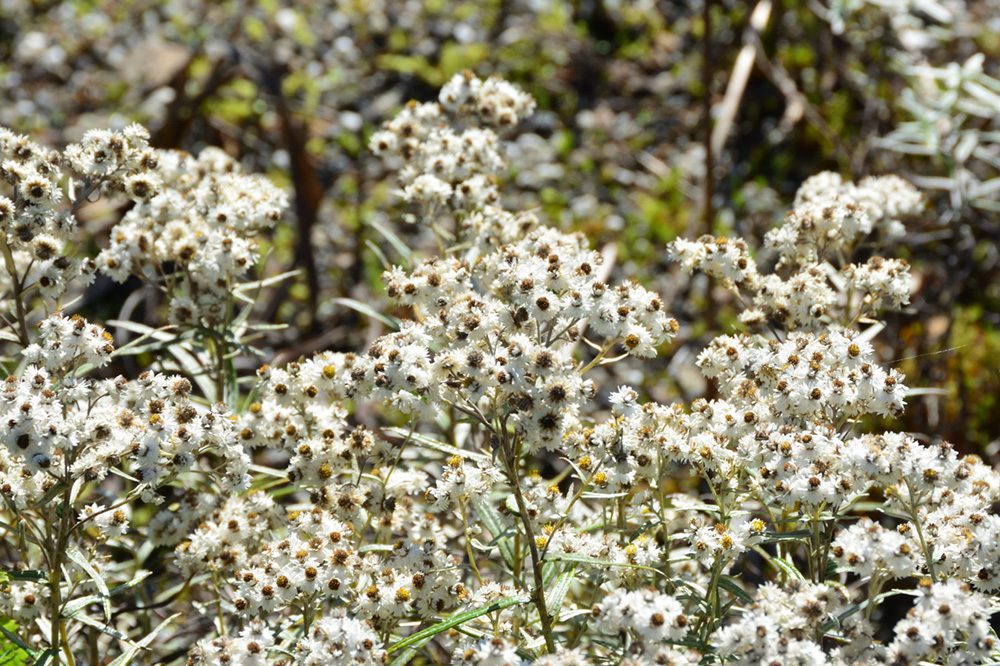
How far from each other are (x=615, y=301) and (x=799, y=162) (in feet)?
18.2

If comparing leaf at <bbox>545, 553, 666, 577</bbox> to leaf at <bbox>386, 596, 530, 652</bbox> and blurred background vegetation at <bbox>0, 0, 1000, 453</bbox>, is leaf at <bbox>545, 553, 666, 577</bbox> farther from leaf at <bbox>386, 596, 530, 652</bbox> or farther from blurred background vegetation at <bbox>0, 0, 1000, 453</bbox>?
blurred background vegetation at <bbox>0, 0, 1000, 453</bbox>

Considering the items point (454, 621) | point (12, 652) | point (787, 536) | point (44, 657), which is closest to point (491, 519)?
point (454, 621)

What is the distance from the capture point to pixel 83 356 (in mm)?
2758

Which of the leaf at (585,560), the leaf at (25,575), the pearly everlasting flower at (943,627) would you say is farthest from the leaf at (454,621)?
the leaf at (25,575)

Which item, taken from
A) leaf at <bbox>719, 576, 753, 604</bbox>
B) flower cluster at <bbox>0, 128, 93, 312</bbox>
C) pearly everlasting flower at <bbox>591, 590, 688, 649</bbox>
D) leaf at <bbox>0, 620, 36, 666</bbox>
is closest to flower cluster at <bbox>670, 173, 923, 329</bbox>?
leaf at <bbox>719, 576, 753, 604</bbox>

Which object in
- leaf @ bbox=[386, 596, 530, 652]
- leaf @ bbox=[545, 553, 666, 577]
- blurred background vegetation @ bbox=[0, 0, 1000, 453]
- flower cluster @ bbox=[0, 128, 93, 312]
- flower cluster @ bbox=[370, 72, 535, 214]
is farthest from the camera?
blurred background vegetation @ bbox=[0, 0, 1000, 453]

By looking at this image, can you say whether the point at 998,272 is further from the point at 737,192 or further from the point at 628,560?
the point at 628,560

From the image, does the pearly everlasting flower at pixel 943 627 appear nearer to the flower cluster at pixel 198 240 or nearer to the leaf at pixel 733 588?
the leaf at pixel 733 588

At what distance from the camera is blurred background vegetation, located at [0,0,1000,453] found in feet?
20.2

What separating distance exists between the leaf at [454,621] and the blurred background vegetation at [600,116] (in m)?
3.38

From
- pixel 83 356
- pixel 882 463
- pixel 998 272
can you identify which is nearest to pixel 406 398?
pixel 83 356

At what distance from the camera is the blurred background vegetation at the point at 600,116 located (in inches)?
243

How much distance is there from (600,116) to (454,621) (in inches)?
257

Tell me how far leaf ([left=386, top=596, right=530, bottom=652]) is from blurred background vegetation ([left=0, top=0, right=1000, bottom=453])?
3381mm
